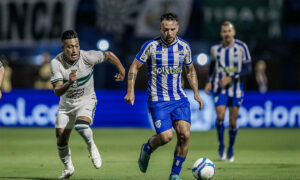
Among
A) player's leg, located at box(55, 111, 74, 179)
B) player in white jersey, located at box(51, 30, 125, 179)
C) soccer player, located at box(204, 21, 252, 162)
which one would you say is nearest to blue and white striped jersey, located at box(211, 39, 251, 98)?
soccer player, located at box(204, 21, 252, 162)

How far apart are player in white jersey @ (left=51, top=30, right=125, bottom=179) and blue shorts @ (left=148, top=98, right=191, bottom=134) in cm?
73

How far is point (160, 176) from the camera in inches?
357

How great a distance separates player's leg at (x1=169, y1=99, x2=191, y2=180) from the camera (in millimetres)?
8164

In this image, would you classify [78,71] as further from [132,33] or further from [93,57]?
[132,33]

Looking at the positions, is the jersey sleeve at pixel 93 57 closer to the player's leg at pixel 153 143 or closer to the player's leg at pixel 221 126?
the player's leg at pixel 153 143

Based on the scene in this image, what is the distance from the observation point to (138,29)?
24906 mm

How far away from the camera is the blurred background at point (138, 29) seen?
23188 mm

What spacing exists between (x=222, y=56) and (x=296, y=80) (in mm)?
17142

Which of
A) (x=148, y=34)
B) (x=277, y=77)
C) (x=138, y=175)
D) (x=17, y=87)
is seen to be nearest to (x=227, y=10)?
(x=148, y=34)

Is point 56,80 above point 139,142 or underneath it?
above

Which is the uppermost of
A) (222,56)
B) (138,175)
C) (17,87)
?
(222,56)

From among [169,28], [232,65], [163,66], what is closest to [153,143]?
[163,66]

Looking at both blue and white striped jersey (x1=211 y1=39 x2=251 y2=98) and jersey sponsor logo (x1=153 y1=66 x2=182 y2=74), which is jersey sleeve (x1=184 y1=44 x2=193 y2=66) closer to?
jersey sponsor logo (x1=153 y1=66 x2=182 y2=74)

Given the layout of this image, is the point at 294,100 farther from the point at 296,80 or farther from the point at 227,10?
the point at 296,80
